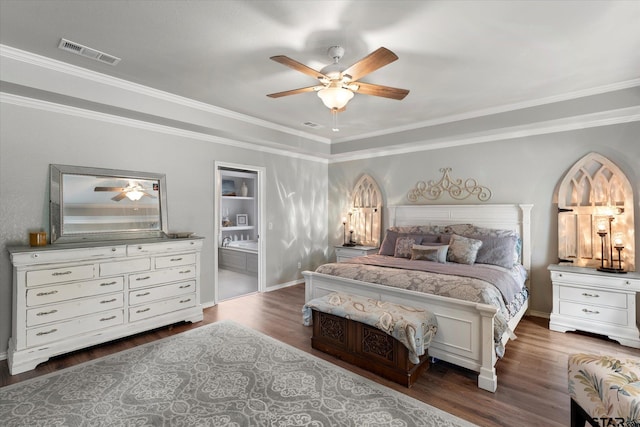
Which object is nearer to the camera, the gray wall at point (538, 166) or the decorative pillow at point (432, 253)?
the gray wall at point (538, 166)

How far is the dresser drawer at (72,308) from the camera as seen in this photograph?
2695mm

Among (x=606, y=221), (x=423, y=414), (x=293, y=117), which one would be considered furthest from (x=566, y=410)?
(x=293, y=117)

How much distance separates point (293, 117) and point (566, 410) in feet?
13.7

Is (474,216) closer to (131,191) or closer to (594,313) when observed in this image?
(594,313)

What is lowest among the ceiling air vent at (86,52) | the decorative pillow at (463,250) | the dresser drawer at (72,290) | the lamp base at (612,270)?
the dresser drawer at (72,290)

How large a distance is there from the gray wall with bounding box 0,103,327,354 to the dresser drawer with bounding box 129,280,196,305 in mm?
632

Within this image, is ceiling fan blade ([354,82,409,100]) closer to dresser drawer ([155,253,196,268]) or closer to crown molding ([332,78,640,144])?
crown molding ([332,78,640,144])

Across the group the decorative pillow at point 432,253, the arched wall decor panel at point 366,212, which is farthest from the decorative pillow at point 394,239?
the arched wall decor panel at point 366,212

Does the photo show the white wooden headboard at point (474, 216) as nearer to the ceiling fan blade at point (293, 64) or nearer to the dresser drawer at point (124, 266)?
the ceiling fan blade at point (293, 64)

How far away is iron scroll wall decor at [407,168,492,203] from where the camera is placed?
452 centimetres

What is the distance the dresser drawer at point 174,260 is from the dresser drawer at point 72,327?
2.01 feet

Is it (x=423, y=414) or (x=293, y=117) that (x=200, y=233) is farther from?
(x=423, y=414)

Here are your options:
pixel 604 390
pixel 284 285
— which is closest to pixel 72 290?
pixel 284 285

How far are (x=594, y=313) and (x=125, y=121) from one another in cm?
574
